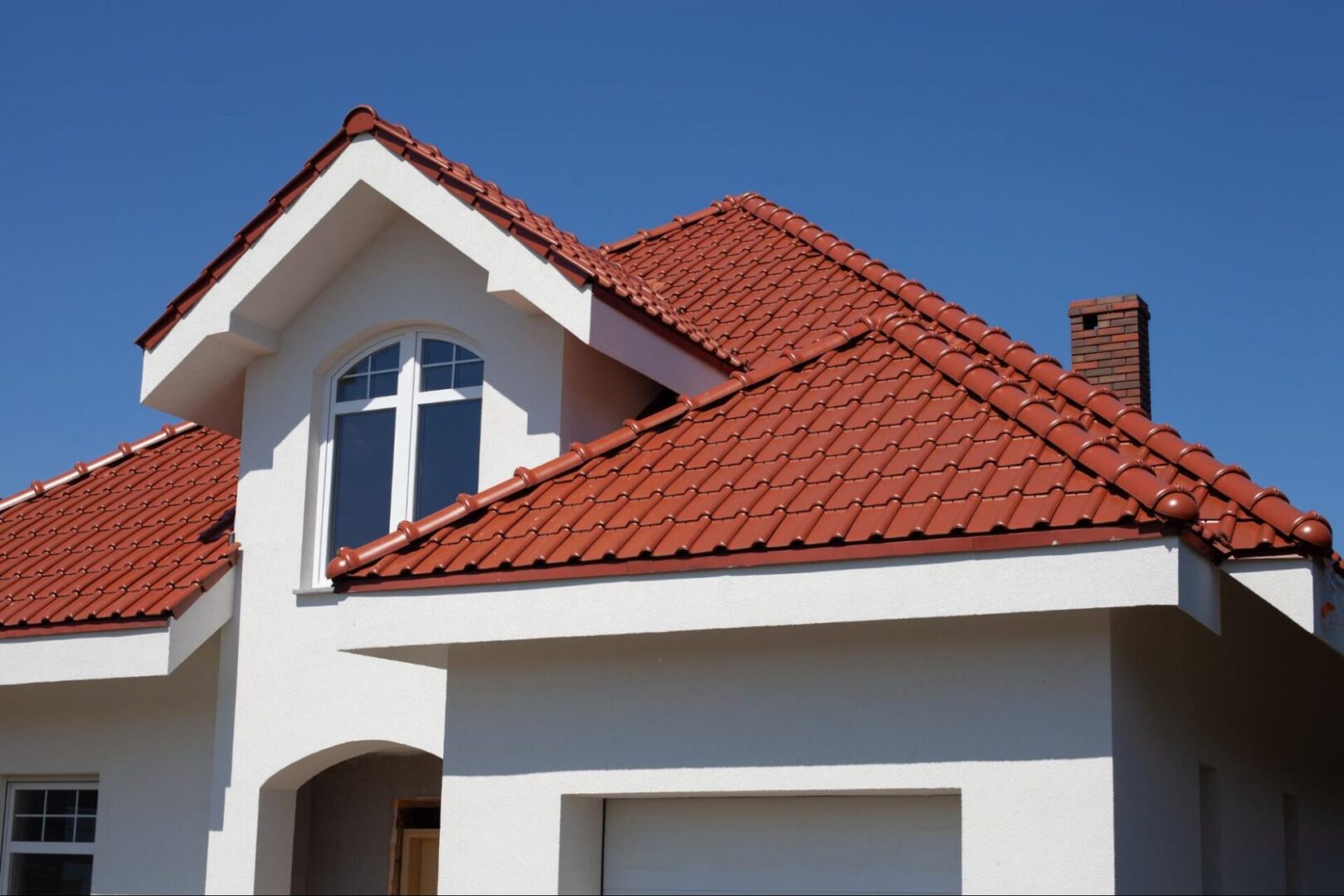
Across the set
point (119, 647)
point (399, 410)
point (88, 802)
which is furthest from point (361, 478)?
point (88, 802)

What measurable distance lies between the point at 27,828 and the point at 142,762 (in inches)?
63.8

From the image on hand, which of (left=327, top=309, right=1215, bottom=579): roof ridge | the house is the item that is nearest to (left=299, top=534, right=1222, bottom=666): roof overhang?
the house

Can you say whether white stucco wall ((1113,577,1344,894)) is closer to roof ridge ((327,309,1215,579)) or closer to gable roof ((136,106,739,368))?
roof ridge ((327,309,1215,579))

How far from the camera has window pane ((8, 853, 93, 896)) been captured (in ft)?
41.4

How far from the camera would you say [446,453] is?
11500 millimetres

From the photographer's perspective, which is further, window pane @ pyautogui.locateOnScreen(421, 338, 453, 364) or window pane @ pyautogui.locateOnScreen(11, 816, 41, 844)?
window pane @ pyautogui.locateOnScreen(11, 816, 41, 844)

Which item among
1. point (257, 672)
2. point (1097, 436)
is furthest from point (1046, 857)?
point (257, 672)

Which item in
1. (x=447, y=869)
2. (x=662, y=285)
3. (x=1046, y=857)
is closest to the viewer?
(x=1046, y=857)

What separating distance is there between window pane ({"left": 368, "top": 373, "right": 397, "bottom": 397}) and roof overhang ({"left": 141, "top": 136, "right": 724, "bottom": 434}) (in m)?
0.83

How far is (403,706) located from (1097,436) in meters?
5.06

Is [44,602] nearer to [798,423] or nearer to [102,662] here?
[102,662]

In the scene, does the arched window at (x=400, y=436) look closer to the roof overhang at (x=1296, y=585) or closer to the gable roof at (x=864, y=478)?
the gable roof at (x=864, y=478)

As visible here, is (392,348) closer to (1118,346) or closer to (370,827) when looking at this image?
(370,827)

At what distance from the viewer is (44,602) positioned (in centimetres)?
1215
